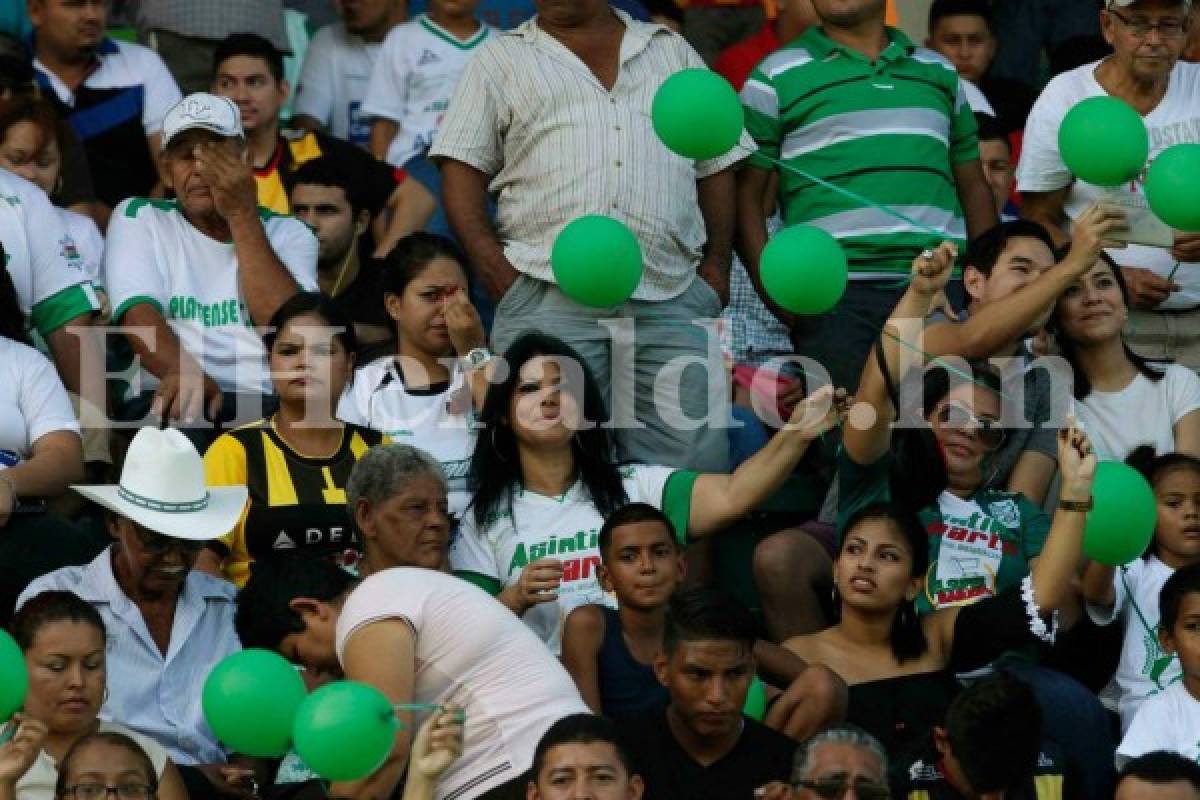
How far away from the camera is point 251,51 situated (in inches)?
410

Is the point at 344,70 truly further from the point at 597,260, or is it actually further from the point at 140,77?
the point at 597,260

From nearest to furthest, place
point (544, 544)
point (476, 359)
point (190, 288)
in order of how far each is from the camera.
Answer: point (544, 544) → point (476, 359) → point (190, 288)

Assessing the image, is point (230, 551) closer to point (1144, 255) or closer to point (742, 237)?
point (742, 237)

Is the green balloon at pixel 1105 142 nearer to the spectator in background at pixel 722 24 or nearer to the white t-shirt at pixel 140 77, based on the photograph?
the white t-shirt at pixel 140 77

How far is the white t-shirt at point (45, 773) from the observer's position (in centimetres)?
712

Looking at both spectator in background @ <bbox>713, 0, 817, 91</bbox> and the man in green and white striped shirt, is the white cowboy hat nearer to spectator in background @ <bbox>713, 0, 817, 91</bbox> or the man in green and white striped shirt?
the man in green and white striped shirt

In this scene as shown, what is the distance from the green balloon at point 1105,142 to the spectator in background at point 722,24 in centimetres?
403

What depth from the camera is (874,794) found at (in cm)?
682

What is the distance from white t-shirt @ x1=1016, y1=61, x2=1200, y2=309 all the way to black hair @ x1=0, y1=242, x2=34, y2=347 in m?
3.30

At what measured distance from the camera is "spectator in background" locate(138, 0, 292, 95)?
1113 centimetres

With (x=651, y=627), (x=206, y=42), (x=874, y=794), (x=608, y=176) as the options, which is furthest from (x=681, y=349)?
(x=206, y=42)

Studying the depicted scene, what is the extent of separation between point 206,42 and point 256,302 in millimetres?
2498

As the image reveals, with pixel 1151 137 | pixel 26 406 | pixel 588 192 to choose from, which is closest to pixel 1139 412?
pixel 1151 137

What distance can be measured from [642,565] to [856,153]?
81.2 inches
